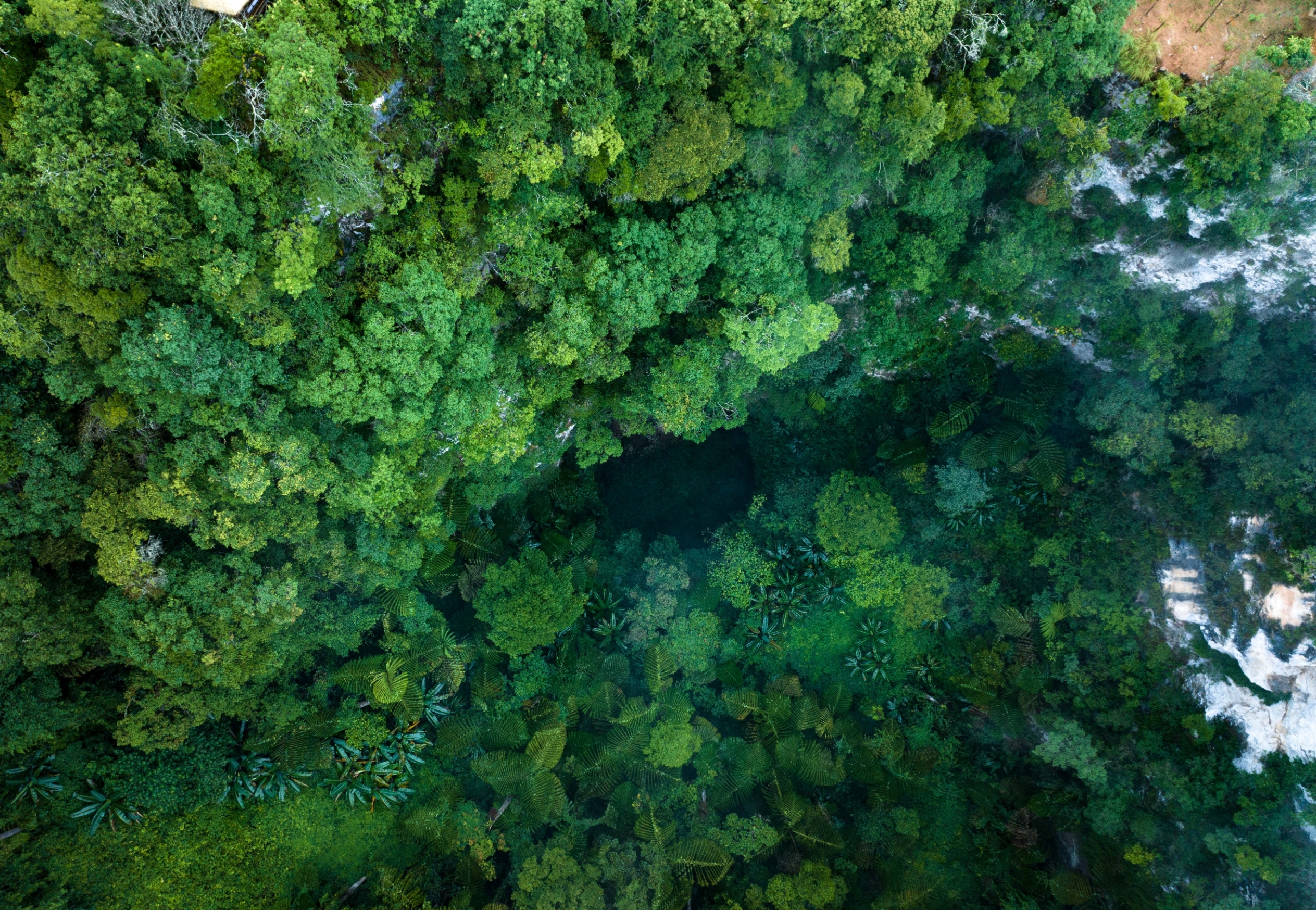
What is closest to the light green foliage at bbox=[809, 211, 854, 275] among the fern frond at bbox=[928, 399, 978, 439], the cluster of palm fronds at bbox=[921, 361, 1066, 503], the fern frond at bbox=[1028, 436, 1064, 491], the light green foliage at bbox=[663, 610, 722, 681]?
the cluster of palm fronds at bbox=[921, 361, 1066, 503]

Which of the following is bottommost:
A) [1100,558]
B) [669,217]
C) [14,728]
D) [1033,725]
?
[1033,725]

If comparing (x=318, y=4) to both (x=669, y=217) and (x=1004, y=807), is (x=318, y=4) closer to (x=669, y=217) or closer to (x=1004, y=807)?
(x=669, y=217)

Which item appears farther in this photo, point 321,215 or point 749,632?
point 749,632

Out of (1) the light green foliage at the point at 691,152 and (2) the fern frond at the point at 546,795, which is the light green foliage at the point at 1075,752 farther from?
(1) the light green foliage at the point at 691,152

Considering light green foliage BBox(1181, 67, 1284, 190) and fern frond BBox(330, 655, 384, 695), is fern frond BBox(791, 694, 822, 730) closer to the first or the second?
fern frond BBox(330, 655, 384, 695)

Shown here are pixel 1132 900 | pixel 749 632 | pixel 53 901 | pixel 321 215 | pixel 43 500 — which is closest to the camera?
pixel 321 215

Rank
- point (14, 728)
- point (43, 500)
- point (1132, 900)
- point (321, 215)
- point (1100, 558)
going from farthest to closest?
1. point (1100, 558)
2. point (1132, 900)
3. point (14, 728)
4. point (43, 500)
5. point (321, 215)

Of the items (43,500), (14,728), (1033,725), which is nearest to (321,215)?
(43,500)
